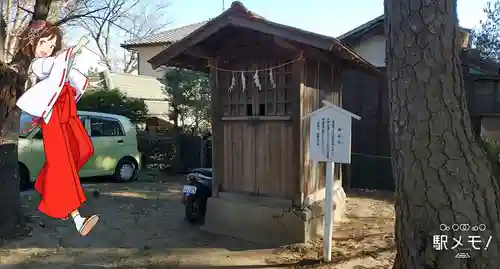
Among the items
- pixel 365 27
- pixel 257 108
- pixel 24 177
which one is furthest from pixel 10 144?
pixel 365 27

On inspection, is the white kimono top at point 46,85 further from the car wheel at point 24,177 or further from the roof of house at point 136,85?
the roof of house at point 136,85

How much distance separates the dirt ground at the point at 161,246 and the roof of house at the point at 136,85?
10.8 m

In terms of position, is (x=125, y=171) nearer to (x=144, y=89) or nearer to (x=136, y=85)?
(x=144, y=89)

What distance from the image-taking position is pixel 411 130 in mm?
3531

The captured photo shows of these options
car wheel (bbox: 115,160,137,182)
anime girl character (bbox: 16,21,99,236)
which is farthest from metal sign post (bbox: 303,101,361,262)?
car wheel (bbox: 115,160,137,182)

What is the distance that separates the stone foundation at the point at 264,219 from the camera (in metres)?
6.20

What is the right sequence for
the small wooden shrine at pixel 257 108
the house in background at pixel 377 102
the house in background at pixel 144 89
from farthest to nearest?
the house in background at pixel 144 89, the house in background at pixel 377 102, the small wooden shrine at pixel 257 108

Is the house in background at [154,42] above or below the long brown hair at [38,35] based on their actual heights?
above

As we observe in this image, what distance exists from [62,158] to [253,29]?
299 cm

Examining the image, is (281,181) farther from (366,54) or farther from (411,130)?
(366,54)

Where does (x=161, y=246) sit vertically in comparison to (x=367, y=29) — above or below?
below

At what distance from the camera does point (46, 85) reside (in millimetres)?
4012

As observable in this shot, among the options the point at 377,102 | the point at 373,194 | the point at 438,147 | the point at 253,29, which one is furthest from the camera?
the point at 377,102

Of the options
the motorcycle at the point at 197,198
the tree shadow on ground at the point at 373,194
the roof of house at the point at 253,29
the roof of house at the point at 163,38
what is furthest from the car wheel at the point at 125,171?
the roof of house at the point at 163,38
